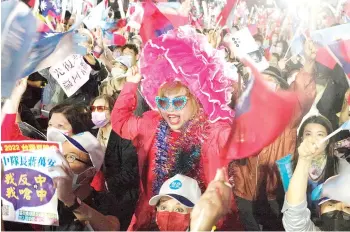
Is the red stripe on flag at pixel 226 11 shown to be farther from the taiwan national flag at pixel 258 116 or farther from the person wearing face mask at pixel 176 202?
the person wearing face mask at pixel 176 202

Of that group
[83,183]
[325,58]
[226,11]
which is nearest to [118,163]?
[83,183]

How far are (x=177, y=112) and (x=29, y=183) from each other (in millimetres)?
704

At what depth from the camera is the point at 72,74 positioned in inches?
92.7

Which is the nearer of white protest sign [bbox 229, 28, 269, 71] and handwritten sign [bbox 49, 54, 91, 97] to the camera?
white protest sign [bbox 229, 28, 269, 71]

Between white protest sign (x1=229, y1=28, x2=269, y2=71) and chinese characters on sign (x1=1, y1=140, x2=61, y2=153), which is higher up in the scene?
white protest sign (x1=229, y1=28, x2=269, y2=71)

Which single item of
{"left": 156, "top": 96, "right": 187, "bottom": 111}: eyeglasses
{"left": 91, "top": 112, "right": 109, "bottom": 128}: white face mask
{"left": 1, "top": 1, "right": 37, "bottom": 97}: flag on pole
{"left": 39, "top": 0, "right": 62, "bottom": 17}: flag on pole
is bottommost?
{"left": 91, "top": 112, "right": 109, "bottom": 128}: white face mask

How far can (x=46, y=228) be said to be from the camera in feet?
7.90

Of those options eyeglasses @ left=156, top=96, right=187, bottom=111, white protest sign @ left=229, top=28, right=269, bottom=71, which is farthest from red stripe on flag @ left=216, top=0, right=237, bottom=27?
eyeglasses @ left=156, top=96, right=187, bottom=111

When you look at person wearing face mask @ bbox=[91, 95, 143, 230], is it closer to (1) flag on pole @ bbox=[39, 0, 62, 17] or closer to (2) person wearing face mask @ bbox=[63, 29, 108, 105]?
(2) person wearing face mask @ bbox=[63, 29, 108, 105]

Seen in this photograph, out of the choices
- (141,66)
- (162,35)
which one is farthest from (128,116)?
(162,35)

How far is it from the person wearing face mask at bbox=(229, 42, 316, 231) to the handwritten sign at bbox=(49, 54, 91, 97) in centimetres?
70

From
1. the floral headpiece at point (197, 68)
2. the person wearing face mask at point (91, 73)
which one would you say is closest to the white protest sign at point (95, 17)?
the person wearing face mask at point (91, 73)

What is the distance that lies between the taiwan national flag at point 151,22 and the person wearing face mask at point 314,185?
0.68 m

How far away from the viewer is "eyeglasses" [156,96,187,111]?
225 centimetres
